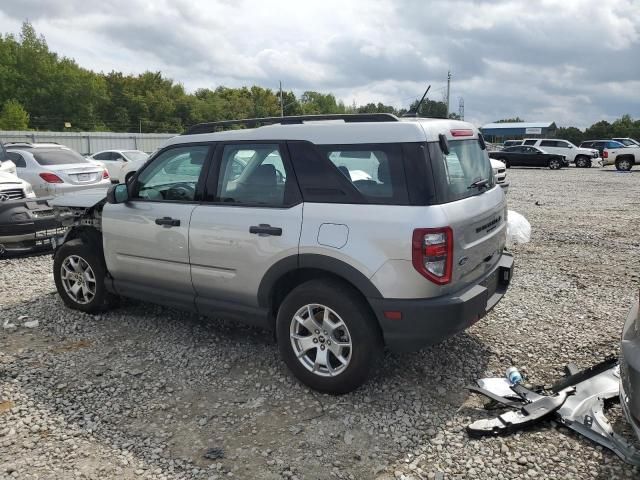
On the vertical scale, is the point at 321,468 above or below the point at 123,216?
below

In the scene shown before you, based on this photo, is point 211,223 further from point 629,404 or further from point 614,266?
point 614,266

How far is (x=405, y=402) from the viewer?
354 centimetres

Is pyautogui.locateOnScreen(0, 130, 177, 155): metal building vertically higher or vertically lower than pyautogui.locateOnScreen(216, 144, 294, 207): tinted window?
higher

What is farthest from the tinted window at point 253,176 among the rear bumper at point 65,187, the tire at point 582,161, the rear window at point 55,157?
the tire at point 582,161

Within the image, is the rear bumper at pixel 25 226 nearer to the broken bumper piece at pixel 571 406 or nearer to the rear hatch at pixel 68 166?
the rear hatch at pixel 68 166

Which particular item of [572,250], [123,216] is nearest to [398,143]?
[123,216]

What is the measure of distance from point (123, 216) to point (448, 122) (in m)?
2.93

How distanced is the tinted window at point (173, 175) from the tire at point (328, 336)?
54.9 inches

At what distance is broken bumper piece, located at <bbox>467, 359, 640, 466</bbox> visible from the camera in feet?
9.95

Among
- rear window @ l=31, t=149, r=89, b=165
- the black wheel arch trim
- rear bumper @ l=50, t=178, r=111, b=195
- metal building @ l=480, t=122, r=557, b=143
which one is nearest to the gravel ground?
the black wheel arch trim

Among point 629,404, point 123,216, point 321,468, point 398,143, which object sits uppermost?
point 398,143

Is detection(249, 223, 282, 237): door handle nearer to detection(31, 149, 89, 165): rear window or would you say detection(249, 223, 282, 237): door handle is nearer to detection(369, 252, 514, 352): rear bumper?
detection(369, 252, 514, 352): rear bumper

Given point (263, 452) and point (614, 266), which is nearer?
point (263, 452)

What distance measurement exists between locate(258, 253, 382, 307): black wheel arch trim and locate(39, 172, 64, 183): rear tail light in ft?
31.6
